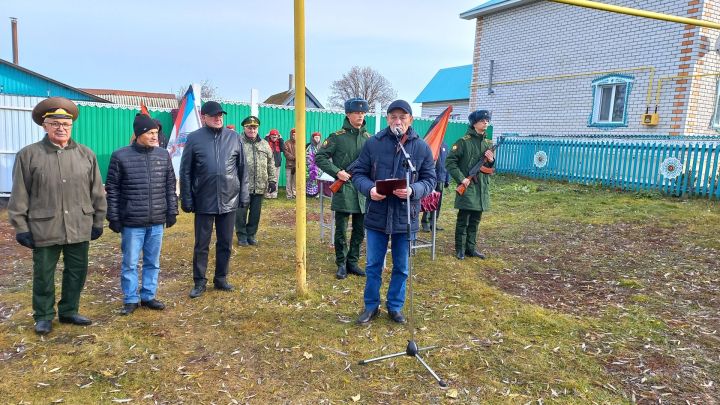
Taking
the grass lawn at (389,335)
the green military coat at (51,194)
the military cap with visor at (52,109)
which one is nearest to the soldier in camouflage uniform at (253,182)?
the grass lawn at (389,335)

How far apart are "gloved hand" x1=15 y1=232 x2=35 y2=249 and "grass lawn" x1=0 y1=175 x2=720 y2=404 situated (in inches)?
32.0

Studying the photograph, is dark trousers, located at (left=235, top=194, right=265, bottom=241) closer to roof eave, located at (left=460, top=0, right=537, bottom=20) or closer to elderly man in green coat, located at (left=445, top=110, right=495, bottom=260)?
elderly man in green coat, located at (left=445, top=110, right=495, bottom=260)

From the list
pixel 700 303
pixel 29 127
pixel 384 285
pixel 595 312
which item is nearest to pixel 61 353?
pixel 384 285

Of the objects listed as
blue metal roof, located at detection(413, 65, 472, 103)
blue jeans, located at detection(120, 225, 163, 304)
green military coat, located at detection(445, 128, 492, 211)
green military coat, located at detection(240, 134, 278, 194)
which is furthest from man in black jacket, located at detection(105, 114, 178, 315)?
blue metal roof, located at detection(413, 65, 472, 103)

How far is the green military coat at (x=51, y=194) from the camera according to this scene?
3596mm

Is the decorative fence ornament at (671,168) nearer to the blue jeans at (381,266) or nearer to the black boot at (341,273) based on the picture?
the black boot at (341,273)

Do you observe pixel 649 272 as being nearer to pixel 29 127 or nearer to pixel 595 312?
pixel 595 312

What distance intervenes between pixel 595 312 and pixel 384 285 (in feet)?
7.28

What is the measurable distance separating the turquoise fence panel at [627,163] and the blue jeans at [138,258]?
11935 millimetres

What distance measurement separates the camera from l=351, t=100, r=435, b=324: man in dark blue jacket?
3986 mm

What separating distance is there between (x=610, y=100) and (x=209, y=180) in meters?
13.7

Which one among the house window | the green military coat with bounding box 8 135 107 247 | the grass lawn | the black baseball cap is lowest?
the grass lawn

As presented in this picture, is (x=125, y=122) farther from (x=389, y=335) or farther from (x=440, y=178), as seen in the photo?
(x=389, y=335)

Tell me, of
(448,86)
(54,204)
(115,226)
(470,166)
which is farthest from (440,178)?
(448,86)
